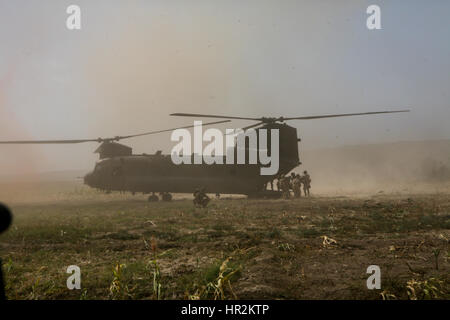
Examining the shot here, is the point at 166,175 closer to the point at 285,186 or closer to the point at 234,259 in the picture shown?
the point at 285,186

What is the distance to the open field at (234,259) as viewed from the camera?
4.11 metres

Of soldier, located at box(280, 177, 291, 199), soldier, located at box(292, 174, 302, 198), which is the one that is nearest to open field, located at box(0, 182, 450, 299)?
soldier, located at box(280, 177, 291, 199)

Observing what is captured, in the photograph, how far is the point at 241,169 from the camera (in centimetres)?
1989

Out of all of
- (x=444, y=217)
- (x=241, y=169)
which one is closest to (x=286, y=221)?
(x=444, y=217)

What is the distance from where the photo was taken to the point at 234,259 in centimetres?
566

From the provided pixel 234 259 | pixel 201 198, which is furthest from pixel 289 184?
pixel 234 259

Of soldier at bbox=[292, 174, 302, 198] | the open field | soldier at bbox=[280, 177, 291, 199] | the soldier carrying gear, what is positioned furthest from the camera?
soldier at bbox=[292, 174, 302, 198]

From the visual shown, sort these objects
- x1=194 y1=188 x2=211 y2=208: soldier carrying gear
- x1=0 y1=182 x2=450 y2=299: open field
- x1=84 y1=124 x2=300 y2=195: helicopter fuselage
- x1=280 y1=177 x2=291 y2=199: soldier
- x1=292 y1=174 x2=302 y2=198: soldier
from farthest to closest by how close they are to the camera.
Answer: x1=292 y1=174 x2=302 y2=198: soldier, x1=280 y1=177 x2=291 y2=199: soldier, x1=84 y1=124 x2=300 y2=195: helicopter fuselage, x1=194 y1=188 x2=211 y2=208: soldier carrying gear, x1=0 y1=182 x2=450 y2=299: open field

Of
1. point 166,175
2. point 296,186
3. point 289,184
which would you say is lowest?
point 296,186

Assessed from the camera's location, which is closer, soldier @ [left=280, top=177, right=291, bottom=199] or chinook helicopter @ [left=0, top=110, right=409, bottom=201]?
chinook helicopter @ [left=0, top=110, right=409, bottom=201]

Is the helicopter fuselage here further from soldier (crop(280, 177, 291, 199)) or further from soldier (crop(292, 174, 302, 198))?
soldier (crop(292, 174, 302, 198))

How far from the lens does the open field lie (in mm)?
4109
